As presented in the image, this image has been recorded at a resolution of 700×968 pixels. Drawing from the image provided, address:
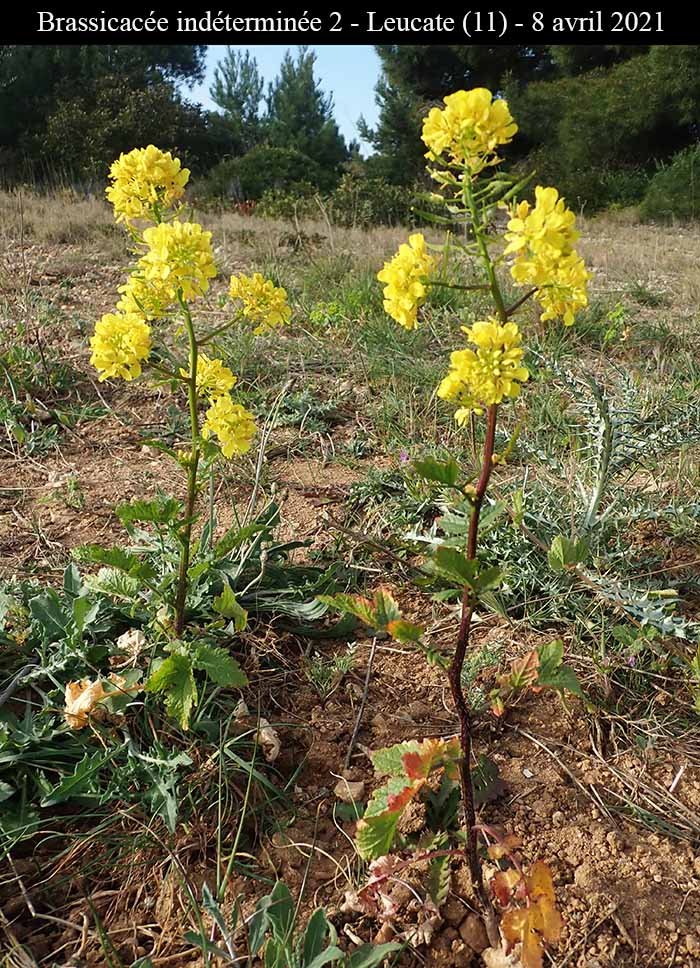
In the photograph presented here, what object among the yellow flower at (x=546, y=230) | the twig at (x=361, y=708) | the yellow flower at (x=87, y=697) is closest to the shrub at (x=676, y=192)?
the twig at (x=361, y=708)

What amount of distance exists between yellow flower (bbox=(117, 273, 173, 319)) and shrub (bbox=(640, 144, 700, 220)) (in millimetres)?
12975

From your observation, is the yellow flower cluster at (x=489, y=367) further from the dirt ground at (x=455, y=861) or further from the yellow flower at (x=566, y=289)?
the dirt ground at (x=455, y=861)

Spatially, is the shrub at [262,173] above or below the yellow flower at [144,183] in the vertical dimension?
above

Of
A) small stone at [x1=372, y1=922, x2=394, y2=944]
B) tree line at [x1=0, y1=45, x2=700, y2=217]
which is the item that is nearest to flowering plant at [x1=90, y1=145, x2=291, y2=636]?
small stone at [x1=372, y1=922, x2=394, y2=944]

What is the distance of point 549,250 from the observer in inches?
36.0

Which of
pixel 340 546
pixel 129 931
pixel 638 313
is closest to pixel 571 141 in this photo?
pixel 638 313

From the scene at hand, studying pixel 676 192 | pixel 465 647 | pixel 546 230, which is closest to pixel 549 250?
pixel 546 230

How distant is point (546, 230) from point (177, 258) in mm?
645

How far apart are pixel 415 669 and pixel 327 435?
52.2 inches

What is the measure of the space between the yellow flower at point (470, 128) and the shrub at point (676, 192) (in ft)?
42.6

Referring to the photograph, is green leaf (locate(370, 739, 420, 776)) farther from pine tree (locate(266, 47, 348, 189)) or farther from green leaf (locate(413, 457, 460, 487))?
pine tree (locate(266, 47, 348, 189))

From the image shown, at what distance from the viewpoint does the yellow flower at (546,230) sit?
2.97 feet

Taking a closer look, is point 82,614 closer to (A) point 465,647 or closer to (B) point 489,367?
(A) point 465,647

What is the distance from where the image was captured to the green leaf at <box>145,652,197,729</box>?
1.25 meters
